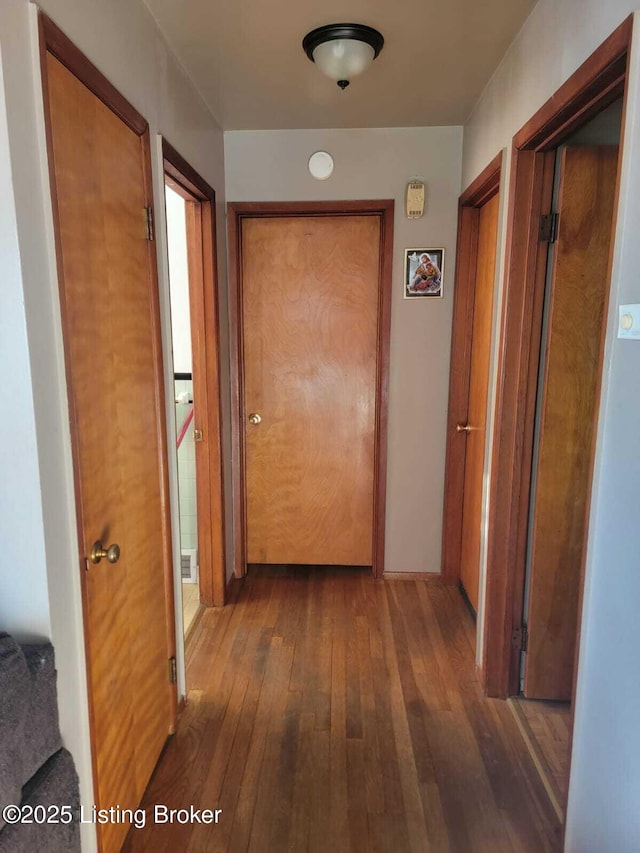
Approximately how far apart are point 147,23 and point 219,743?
2.36m

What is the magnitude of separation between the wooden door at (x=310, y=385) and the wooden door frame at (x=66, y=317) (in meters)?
1.19

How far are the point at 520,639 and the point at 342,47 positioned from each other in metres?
2.22

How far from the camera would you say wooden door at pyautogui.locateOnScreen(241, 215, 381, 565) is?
277cm

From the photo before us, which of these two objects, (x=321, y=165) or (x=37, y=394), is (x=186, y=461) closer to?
(x=321, y=165)

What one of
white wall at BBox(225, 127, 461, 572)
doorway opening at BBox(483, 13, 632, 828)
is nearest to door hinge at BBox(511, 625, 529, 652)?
doorway opening at BBox(483, 13, 632, 828)

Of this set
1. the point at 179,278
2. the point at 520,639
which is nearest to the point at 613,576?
the point at 520,639

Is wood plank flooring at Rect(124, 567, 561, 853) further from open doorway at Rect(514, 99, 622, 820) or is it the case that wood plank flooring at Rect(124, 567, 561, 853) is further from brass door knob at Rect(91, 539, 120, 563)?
brass door knob at Rect(91, 539, 120, 563)

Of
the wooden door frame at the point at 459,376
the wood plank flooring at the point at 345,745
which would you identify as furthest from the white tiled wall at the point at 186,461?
the wooden door frame at the point at 459,376

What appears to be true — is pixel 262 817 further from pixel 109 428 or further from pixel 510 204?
pixel 510 204

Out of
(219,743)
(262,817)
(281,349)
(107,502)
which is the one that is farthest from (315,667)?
(281,349)

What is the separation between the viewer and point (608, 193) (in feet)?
5.50

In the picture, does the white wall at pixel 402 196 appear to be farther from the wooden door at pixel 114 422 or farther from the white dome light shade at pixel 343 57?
the wooden door at pixel 114 422

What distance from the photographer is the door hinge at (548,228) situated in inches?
68.5

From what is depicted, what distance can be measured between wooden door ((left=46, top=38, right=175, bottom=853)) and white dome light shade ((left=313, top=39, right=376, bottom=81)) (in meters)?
0.71
